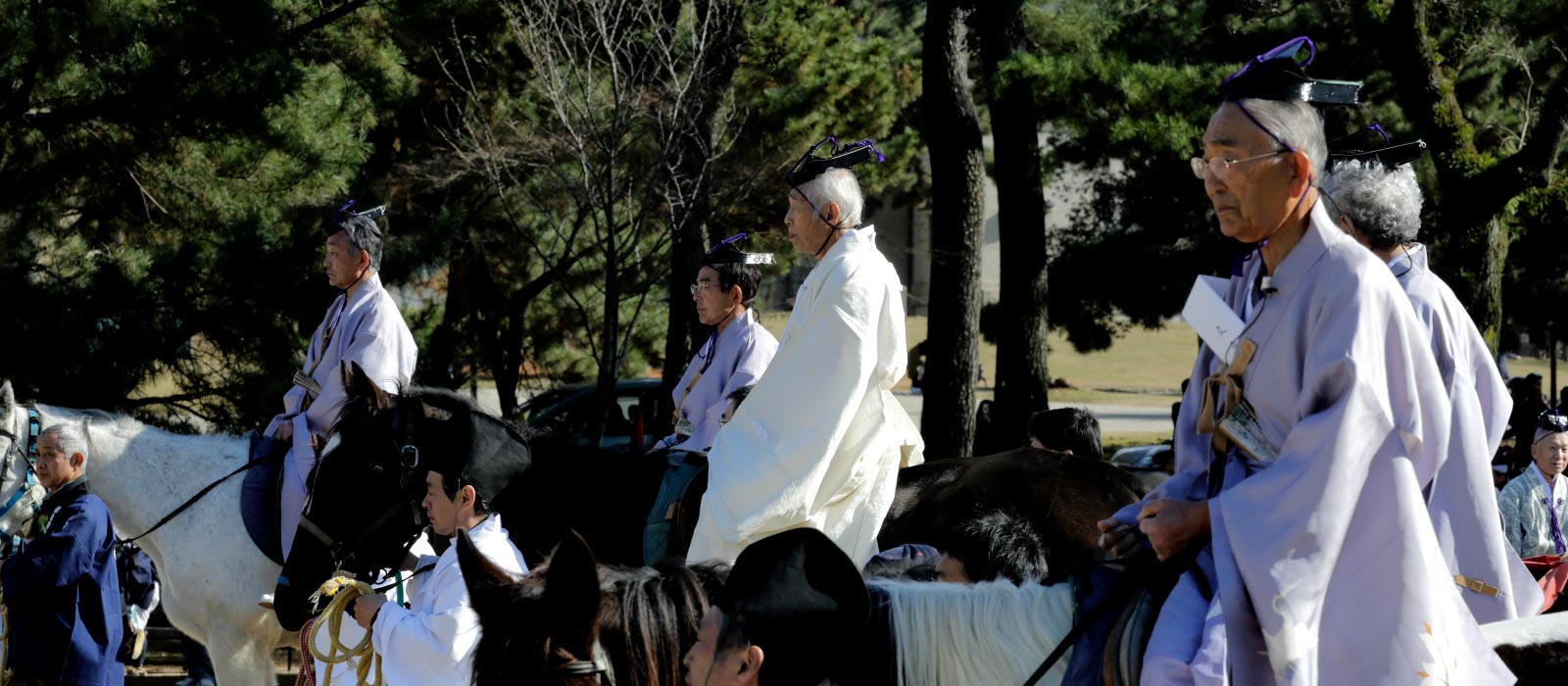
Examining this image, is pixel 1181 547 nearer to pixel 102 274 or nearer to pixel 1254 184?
pixel 1254 184

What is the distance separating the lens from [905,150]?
20.3m

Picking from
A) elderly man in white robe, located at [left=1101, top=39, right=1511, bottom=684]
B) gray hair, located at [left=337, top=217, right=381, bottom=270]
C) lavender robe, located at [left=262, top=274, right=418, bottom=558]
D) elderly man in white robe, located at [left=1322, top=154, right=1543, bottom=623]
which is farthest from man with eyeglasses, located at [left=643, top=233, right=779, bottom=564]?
elderly man in white robe, located at [left=1101, top=39, right=1511, bottom=684]

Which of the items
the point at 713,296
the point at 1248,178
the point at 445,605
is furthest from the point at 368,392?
the point at 1248,178

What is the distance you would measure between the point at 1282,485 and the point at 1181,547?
0.88ft

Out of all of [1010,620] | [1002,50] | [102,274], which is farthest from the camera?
[1002,50]

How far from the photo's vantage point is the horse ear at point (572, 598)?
2539 mm

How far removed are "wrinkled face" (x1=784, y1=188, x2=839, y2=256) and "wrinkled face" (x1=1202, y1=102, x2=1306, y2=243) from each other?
2.14 meters

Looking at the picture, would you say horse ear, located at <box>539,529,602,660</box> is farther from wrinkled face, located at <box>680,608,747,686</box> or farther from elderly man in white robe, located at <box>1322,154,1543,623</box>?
elderly man in white robe, located at <box>1322,154,1543,623</box>

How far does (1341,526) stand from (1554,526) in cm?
501

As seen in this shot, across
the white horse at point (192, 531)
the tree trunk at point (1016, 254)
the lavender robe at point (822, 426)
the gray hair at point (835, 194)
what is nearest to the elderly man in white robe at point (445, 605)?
the lavender robe at point (822, 426)

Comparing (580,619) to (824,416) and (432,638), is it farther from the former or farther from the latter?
(824,416)

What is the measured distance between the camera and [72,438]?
644 centimetres

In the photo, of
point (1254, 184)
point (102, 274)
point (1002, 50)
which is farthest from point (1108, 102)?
point (1254, 184)

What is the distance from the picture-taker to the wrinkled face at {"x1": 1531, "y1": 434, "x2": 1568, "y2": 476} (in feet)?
22.5
